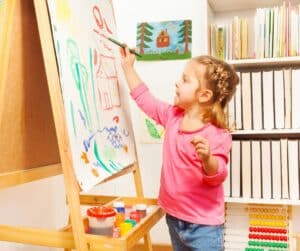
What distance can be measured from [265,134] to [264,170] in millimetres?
227

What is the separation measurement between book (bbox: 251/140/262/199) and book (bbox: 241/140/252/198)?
0.02 meters

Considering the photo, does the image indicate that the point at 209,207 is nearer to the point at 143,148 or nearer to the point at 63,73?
the point at 63,73

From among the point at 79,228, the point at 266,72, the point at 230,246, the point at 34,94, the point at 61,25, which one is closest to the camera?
the point at 79,228

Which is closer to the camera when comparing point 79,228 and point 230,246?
point 79,228

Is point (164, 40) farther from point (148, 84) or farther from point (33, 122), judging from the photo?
point (33, 122)

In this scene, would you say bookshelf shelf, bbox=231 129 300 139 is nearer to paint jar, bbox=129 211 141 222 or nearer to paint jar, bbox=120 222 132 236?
paint jar, bbox=129 211 141 222

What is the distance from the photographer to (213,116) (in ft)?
4.83

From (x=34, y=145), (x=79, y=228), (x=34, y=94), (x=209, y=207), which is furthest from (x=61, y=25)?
(x=209, y=207)

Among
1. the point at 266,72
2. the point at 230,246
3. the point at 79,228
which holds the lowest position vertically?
the point at 230,246

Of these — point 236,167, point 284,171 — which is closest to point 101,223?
point 236,167

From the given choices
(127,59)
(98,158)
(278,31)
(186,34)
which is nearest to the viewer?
(98,158)

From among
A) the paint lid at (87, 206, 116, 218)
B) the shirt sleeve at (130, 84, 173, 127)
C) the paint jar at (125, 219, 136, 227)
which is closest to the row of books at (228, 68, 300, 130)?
the shirt sleeve at (130, 84, 173, 127)

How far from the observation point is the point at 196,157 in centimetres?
143

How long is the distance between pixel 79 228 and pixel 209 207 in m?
0.55
